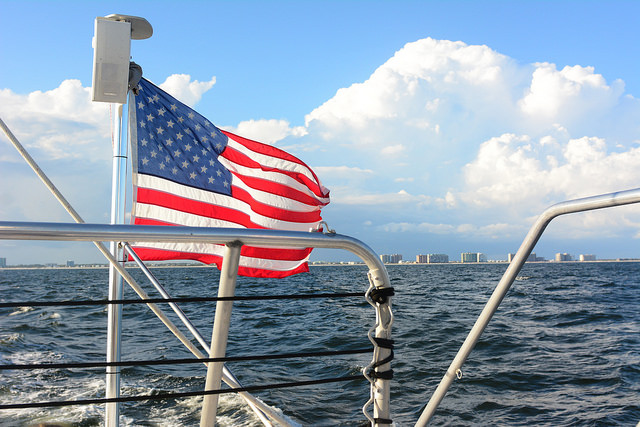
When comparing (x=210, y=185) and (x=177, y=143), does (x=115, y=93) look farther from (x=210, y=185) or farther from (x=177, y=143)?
(x=210, y=185)

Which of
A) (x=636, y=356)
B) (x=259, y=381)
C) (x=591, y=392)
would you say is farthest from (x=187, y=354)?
(x=636, y=356)

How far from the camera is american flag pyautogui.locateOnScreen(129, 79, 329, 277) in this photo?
4.08 m

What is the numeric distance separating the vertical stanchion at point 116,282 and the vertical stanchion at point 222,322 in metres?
1.34

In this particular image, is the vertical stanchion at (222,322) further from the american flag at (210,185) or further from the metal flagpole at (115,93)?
the american flag at (210,185)

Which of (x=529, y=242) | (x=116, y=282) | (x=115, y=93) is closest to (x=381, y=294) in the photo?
(x=529, y=242)

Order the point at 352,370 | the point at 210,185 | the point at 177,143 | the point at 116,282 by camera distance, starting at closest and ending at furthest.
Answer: the point at 116,282 < the point at 177,143 < the point at 210,185 < the point at 352,370

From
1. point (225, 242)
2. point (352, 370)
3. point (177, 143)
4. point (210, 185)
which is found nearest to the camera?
point (225, 242)

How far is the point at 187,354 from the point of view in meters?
10.1

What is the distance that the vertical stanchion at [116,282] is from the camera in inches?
115

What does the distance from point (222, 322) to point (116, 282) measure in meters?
1.72

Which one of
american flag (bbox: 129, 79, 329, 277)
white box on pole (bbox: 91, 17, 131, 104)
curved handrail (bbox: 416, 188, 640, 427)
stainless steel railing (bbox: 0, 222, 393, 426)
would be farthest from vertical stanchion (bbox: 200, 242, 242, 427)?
american flag (bbox: 129, 79, 329, 277)

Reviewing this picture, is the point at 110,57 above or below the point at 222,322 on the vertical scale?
above

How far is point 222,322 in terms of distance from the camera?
1617mm

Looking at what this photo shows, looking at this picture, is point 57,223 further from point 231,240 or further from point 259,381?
point 259,381
